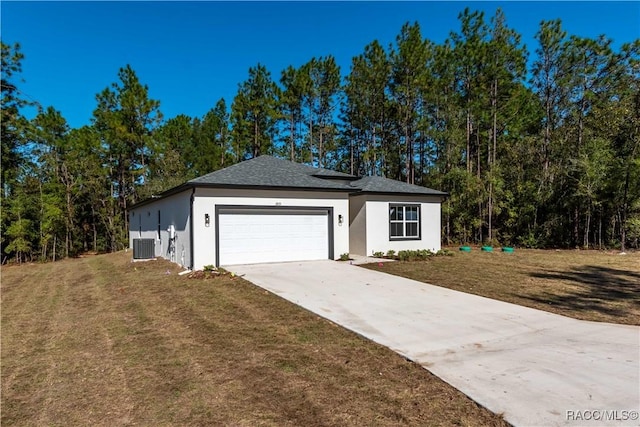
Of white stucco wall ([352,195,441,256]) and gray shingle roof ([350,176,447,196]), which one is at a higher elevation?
gray shingle roof ([350,176,447,196])

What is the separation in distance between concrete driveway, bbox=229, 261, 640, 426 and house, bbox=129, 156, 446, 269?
3.51 meters

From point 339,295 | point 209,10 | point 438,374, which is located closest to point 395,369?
point 438,374

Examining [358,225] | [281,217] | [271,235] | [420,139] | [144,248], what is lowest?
[144,248]

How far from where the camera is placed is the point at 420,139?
25.1m

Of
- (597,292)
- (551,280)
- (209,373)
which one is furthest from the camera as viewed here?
(551,280)

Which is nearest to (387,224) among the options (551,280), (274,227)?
(274,227)

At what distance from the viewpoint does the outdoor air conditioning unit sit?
1430cm

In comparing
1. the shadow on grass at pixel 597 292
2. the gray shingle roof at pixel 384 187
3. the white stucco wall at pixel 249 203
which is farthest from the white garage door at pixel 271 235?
the shadow on grass at pixel 597 292

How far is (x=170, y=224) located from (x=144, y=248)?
2.44 metres

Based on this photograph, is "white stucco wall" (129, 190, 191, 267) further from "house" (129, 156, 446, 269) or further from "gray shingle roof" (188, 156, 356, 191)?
"gray shingle roof" (188, 156, 356, 191)

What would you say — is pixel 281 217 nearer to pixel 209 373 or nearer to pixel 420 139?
pixel 209 373

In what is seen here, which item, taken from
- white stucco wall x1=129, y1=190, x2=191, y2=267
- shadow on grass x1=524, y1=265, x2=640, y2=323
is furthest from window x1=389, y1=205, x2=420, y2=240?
white stucco wall x1=129, y1=190, x2=191, y2=267

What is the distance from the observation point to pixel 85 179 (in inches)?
953

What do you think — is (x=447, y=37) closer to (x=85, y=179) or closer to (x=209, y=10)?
(x=209, y=10)
